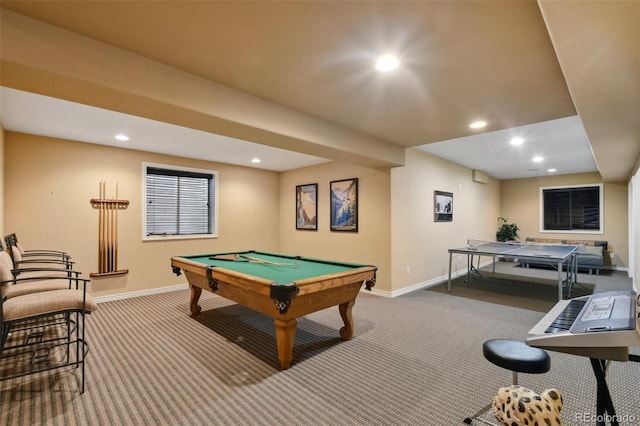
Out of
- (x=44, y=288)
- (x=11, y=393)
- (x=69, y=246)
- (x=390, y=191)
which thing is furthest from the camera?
(x=390, y=191)

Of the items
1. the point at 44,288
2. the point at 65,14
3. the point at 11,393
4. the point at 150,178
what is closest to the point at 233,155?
the point at 150,178

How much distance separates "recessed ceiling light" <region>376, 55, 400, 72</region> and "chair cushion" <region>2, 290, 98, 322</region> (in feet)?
9.50

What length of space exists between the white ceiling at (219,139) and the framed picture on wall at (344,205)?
28.8 inches

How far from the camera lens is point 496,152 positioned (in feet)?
18.2

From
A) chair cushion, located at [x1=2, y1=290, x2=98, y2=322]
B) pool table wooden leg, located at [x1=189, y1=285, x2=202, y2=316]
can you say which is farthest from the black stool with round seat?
pool table wooden leg, located at [x1=189, y1=285, x2=202, y2=316]

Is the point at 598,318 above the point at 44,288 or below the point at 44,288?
above

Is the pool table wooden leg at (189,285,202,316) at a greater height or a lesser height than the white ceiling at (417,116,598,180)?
lesser

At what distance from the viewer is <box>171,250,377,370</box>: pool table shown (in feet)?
8.15

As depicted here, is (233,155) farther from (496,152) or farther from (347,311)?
(496,152)

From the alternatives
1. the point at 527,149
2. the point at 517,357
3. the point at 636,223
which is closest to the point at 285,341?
the point at 517,357

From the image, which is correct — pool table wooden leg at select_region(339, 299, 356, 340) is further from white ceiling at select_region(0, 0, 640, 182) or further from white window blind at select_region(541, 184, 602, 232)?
white window blind at select_region(541, 184, 602, 232)

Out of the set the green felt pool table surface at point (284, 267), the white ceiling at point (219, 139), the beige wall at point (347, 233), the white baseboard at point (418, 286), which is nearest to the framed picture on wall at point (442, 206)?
the white ceiling at point (219, 139)

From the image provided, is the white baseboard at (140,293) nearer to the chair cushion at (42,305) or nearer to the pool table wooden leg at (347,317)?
the chair cushion at (42,305)

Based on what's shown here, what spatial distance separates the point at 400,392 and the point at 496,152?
195 inches
